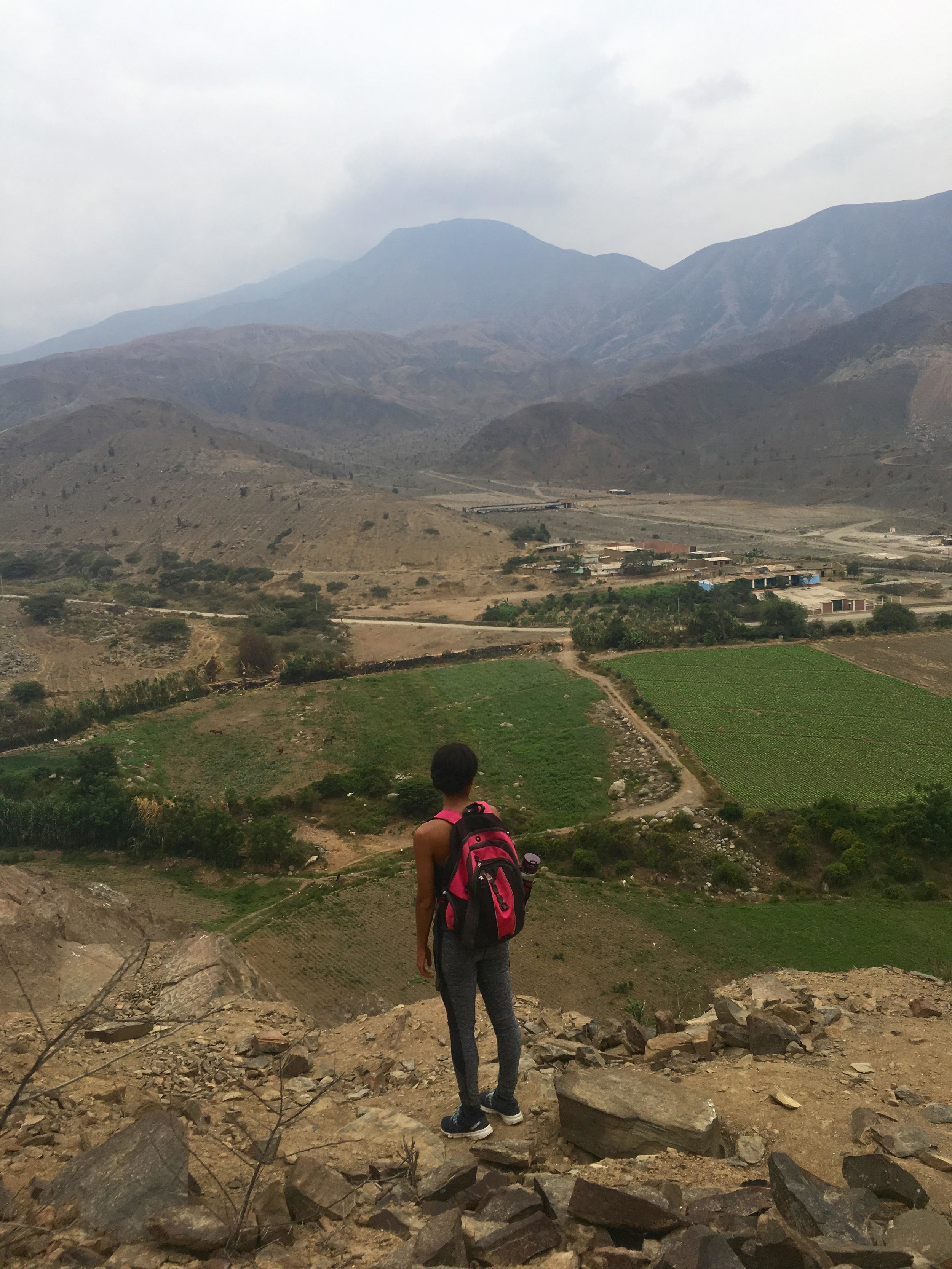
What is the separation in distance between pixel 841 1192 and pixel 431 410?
182996 mm

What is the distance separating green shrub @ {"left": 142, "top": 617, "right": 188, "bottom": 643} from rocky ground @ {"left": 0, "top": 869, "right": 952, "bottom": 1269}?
35.2 meters

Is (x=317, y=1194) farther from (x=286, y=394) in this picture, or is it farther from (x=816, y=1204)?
(x=286, y=394)

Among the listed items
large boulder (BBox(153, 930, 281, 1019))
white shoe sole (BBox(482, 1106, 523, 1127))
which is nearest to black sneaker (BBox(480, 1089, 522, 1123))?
white shoe sole (BBox(482, 1106, 523, 1127))

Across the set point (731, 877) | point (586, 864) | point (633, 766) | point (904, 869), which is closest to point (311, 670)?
point (633, 766)

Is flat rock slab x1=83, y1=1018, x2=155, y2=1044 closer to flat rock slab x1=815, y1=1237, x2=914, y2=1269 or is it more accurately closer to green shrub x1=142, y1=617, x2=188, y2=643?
flat rock slab x1=815, y1=1237, x2=914, y2=1269

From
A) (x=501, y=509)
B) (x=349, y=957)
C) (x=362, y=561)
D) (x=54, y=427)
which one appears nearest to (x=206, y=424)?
(x=54, y=427)

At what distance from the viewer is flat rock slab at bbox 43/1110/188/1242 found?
3.57 meters

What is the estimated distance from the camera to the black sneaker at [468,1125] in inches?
183

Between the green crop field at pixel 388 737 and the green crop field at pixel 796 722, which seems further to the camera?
the green crop field at pixel 388 737

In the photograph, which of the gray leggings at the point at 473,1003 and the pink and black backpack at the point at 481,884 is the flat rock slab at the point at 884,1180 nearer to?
the gray leggings at the point at 473,1003

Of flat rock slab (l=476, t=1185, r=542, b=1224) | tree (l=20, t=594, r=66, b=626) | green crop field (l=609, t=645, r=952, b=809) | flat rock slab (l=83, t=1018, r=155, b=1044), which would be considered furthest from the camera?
tree (l=20, t=594, r=66, b=626)

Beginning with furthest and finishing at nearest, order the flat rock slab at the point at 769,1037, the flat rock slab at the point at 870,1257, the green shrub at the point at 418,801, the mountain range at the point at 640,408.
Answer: the mountain range at the point at 640,408 < the green shrub at the point at 418,801 < the flat rock slab at the point at 769,1037 < the flat rock slab at the point at 870,1257

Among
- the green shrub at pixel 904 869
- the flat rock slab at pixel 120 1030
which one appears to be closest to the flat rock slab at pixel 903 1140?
the flat rock slab at pixel 120 1030

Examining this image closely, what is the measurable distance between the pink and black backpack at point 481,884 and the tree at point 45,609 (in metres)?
44.5
